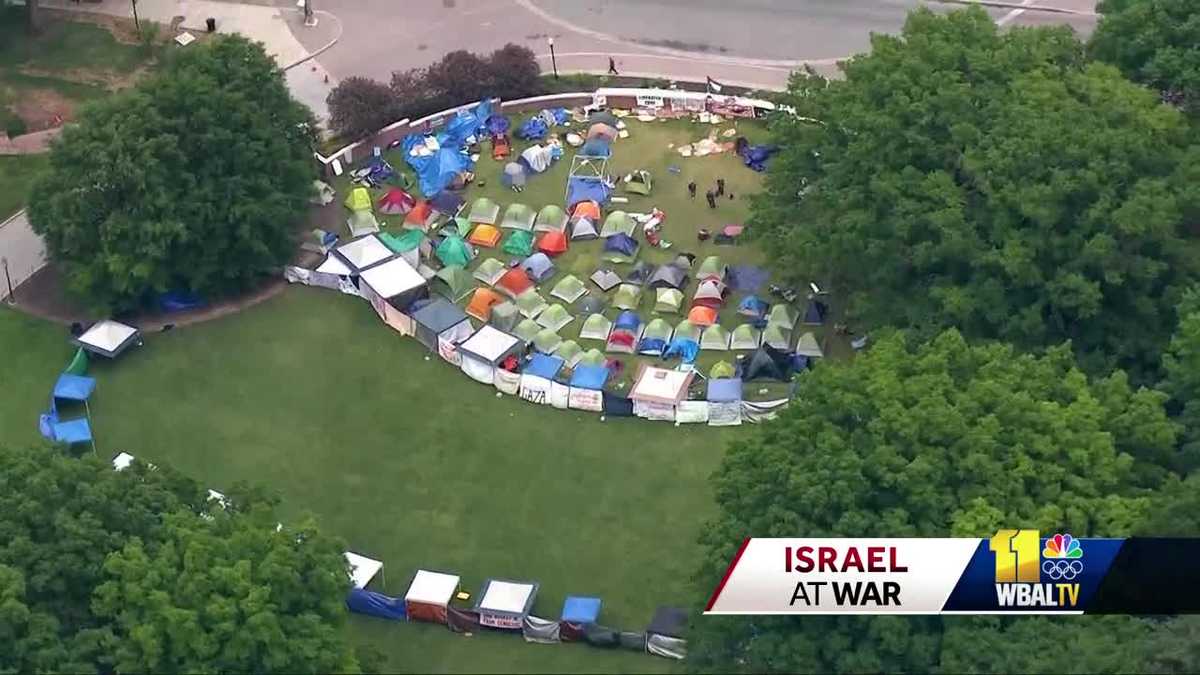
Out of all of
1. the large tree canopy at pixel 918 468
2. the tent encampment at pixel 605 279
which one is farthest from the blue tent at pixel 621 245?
the large tree canopy at pixel 918 468

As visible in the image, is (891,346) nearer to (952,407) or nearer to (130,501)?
(952,407)

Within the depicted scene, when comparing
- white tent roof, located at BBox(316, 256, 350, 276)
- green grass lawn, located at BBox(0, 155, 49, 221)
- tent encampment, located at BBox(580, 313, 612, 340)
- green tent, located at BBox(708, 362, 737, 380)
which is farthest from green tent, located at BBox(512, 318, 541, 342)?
green grass lawn, located at BBox(0, 155, 49, 221)

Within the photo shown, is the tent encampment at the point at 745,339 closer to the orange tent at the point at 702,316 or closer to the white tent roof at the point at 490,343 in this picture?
the orange tent at the point at 702,316

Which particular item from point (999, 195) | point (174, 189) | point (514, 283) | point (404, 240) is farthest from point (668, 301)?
point (174, 189)

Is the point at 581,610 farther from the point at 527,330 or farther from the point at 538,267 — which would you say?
the point at 538,267

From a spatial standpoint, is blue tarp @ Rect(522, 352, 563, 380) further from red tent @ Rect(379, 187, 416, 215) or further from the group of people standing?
the group of people standing
